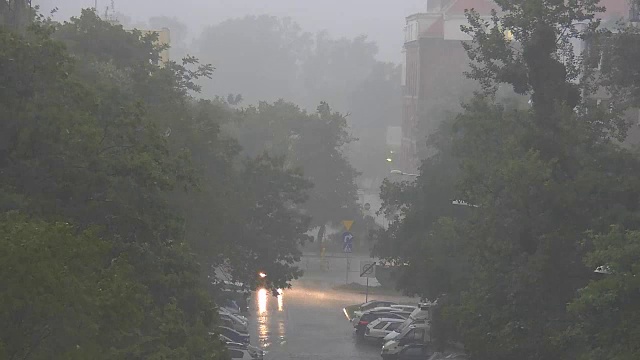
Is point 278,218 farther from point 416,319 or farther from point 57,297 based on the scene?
point 57,297

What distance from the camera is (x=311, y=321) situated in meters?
51.4

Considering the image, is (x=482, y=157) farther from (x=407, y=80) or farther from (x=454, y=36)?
(x=407, y=80)

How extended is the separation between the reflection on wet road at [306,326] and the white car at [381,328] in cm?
36

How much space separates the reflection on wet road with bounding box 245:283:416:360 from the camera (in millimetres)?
43344

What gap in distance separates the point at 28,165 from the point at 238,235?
20.6m

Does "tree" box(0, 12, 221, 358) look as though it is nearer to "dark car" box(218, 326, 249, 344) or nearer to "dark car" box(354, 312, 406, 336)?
"dark car" box(218, 326, 249, 344)

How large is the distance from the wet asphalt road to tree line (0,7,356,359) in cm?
509

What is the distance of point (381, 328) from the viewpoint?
1801 inches

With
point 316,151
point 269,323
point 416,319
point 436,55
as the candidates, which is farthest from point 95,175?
point 436,55

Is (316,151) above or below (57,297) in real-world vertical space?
above

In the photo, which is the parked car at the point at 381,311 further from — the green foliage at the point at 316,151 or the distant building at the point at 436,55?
the distant building at the point at 436,55

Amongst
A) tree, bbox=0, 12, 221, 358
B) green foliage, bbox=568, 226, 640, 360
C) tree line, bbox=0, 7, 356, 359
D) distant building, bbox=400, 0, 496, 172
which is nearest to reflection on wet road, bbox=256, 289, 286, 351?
tree line, bbox=0, 7, 356, 359

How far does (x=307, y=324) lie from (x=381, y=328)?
17.6 ft

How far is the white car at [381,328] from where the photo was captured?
1794 inches
